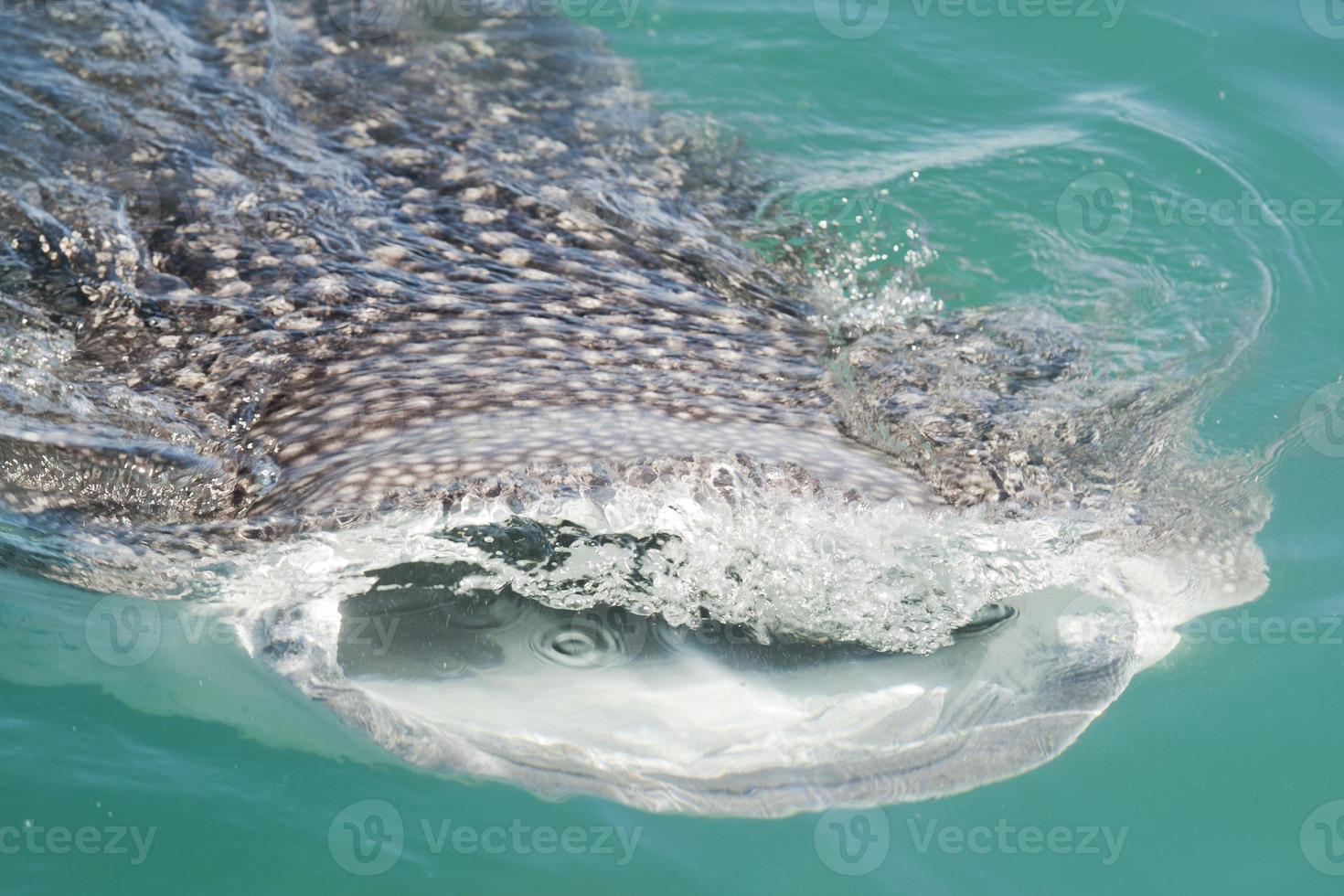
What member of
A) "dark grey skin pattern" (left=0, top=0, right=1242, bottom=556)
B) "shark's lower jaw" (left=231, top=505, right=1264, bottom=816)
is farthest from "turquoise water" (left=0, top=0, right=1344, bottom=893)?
"dark grey skin pattern" (left=0, top=0, right=1242, bottom=556)

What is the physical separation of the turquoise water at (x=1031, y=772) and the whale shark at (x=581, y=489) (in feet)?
0.52

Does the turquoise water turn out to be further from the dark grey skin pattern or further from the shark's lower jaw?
the dark grey skin pattern

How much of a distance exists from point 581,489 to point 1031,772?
1.62 meters

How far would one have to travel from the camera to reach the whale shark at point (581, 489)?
3600 millimetres

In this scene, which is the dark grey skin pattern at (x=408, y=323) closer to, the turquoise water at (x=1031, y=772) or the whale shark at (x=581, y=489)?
the whale shark at (x=581, y=489)

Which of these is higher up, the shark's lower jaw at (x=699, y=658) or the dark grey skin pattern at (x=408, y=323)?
the dark grey skin pattern at (x=408, y=323)

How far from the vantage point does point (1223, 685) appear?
4.10 m

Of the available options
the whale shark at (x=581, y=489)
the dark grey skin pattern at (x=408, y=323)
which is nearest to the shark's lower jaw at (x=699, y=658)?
the whale shark at (x=581, y=489)

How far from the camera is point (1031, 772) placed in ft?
12.1

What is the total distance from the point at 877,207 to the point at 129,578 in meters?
4.15

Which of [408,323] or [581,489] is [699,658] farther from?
[408,323]

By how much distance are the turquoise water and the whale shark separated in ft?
0.52

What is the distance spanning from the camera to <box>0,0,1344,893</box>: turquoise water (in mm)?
3445

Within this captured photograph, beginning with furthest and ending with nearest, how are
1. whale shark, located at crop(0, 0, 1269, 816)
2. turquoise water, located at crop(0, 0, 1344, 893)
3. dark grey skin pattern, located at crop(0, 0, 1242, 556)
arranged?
dark grey skin pattern, located at crop(0, 0, 1242, 556), whale shark, located at crop(0, 0, 1269, 816), turquoise water, located at crop(0, 0, 1344, 893)
